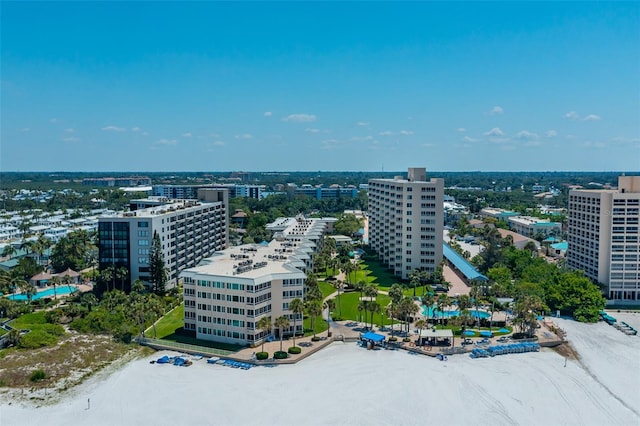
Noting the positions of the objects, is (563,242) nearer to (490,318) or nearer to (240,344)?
(490,318)

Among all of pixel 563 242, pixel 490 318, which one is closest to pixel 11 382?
pixel 490 318

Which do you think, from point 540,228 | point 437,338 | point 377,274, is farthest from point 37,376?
point 540,228

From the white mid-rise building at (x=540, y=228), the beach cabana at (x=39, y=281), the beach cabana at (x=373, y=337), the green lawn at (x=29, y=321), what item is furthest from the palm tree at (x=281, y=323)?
the white mid-rise building at (x=540, y=228)

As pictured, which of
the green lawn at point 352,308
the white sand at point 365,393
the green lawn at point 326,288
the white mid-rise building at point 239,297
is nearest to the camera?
the white sand at point 365,393

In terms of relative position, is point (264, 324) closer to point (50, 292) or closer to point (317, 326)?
point (317, 326)

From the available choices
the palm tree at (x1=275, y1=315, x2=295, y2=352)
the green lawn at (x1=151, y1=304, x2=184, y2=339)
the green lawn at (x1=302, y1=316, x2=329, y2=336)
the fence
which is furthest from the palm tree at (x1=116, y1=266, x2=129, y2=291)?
the palm tree at (x1=275, y1=315, x2=295, y2=352)

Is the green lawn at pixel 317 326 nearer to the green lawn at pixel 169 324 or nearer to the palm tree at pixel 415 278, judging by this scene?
the green lawn at pixel 169 324
